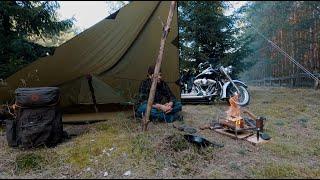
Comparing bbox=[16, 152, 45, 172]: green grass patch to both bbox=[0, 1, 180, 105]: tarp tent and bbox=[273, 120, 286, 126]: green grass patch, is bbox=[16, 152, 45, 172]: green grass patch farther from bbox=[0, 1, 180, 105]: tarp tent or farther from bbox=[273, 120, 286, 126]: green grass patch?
bbox=[273, 120, 286, 126]: green grass patch

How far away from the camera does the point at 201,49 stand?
9.38 metres

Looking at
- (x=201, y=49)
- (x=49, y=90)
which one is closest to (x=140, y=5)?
(x=49, y=90)

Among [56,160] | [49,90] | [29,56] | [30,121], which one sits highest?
[29,56]

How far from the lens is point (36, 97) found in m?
4.57

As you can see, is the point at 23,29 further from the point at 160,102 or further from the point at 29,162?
the point at 29,162

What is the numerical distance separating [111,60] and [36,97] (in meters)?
1.64

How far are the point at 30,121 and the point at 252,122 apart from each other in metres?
3.24

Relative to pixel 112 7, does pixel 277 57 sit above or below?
below

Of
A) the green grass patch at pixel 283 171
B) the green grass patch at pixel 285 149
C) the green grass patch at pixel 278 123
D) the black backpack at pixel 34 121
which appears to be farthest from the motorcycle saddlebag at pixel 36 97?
the green grass patch at pixel 278 123

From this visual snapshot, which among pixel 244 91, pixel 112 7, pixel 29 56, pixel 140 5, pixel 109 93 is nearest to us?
pixel 140 5

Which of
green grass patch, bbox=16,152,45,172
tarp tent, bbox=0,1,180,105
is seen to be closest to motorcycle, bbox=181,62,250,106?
tarp tent, bbox=0,1,180,105

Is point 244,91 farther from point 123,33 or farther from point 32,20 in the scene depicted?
point 32,20

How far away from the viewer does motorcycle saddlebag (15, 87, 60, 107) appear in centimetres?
455

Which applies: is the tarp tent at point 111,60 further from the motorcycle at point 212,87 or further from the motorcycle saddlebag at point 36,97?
the motorcycle at point 212,87
